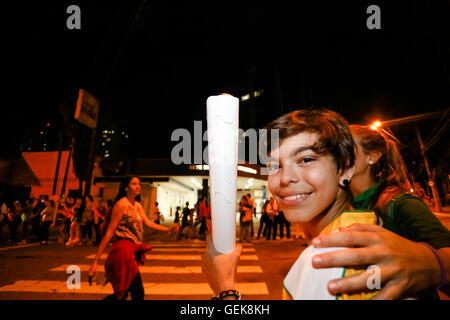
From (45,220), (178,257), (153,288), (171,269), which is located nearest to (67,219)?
(45,220)

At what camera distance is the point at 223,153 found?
0.83 meters

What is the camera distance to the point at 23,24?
5.75 metres

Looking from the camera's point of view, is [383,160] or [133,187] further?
[133,187]

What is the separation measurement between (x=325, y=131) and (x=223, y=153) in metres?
0.62

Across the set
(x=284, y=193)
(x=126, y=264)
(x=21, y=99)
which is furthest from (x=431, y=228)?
(x=21, y=99)

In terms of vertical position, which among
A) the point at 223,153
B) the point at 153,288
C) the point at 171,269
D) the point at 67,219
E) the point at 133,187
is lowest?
the point at 171,269

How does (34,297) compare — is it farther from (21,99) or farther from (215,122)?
(21,99)

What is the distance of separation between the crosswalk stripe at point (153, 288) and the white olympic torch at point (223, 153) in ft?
13.9

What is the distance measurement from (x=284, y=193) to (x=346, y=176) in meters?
0.34

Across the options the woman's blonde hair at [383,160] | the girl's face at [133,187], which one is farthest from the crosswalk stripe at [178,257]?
the woman's blonde hair at [383,160]

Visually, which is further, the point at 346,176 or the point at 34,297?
the point at 34,297

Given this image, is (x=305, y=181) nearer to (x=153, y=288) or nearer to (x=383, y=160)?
(x=383, y=160)

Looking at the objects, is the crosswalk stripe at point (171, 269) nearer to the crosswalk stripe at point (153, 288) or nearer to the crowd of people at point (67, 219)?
the crosswalk stripe at point (153, 288)

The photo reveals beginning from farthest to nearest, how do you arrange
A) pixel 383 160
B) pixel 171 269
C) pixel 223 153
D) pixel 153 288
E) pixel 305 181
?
1. pixel 171 269
2. pixel 153 288
3. pixel 383 160
4. pixel 305 181
5. pixel 223 153
